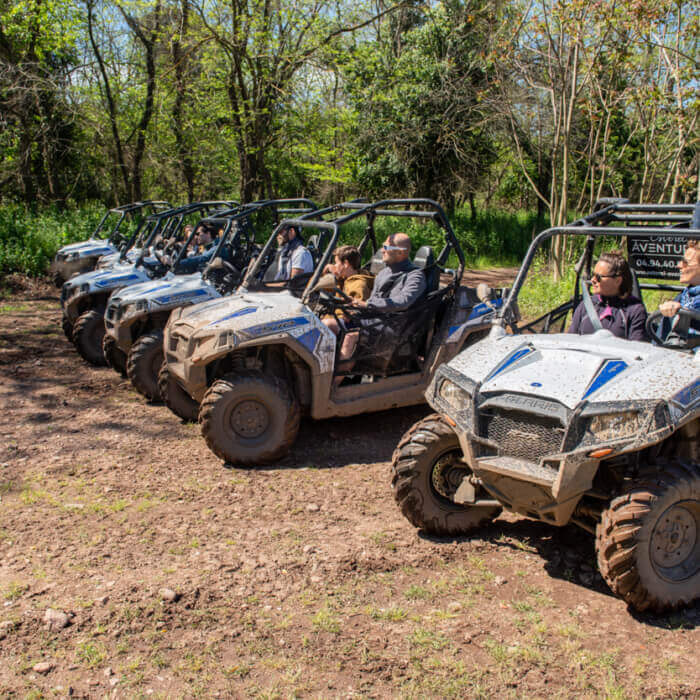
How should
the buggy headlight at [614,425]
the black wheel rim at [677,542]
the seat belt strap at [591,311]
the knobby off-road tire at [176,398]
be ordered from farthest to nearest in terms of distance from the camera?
the knobby off-road tire at [176,398]
the seat belt strap at [591,311]
the black wheel rim at [677,542]
the buggy headlight at [614,425]

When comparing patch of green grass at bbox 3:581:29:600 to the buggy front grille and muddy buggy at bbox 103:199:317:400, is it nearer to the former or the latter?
the buggy front grille

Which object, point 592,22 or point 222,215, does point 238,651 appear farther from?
point 592,22

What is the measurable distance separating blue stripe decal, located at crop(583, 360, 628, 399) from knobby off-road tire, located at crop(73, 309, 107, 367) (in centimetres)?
685

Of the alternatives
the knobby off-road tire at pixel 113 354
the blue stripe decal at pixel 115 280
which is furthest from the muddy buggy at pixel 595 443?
the blue stripe decal at pixel 115 280

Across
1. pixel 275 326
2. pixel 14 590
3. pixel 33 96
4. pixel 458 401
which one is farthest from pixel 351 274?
pixel 33 96

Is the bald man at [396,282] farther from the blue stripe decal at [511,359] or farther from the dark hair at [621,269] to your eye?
the blue stripe decal at [511,359]

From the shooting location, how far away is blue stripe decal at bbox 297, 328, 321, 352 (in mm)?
5494

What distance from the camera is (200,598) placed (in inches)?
142

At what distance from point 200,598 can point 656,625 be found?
7.18 feet

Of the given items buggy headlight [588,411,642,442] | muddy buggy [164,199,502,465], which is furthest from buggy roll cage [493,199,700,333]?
muddy buggy [164,199,502,465]

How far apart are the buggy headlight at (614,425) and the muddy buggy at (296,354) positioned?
2696mm

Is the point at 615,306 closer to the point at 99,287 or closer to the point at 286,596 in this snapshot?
the point at 286,596

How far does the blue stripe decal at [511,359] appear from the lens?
3686 millimetres

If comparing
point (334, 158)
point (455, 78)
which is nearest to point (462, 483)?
point (455, 78)
